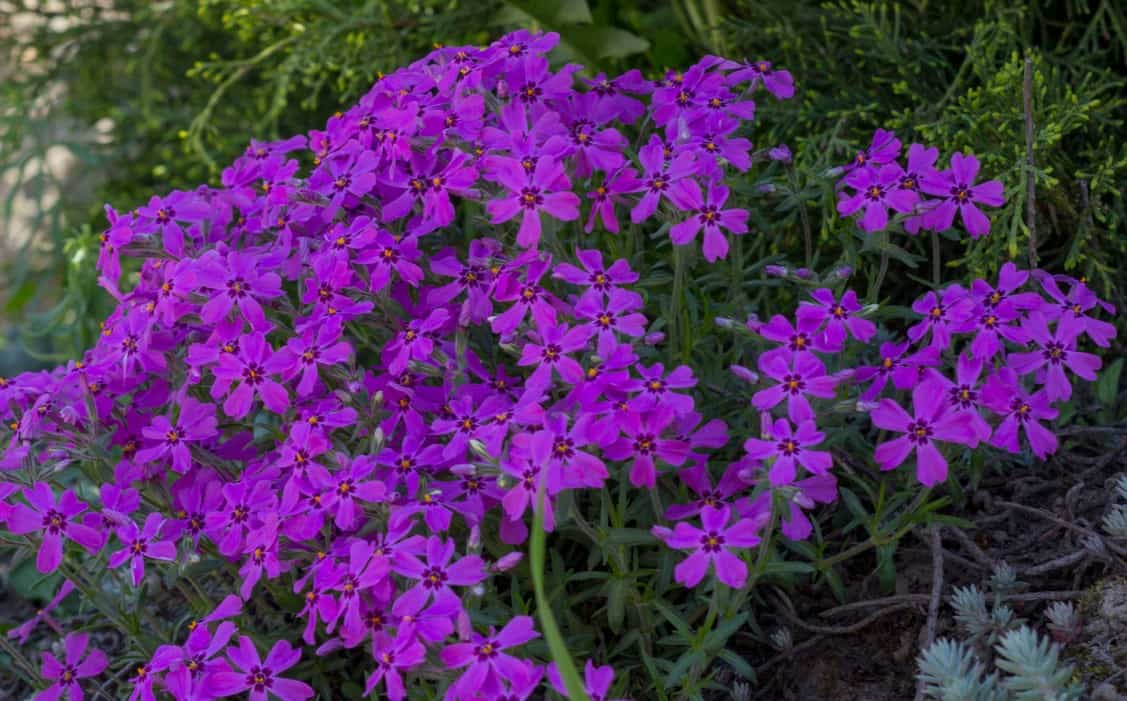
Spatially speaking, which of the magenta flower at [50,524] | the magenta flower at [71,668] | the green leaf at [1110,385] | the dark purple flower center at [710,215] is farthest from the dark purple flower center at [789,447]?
the magenta flower at [71,668]

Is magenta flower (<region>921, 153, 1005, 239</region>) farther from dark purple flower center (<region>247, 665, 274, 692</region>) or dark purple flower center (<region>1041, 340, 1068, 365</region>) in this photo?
dark purple flower center (<region>247, 665, 274, 692</region>)

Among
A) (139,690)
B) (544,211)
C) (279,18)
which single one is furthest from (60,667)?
(279,18)

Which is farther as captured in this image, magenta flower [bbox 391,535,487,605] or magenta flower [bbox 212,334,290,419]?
magenta flower [bbox 212,334,290,419]

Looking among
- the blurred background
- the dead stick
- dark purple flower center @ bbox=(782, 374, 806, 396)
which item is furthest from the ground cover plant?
the blurred background

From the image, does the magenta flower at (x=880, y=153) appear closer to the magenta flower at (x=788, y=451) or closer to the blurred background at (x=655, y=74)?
the blurred background at (x=655, y=74)

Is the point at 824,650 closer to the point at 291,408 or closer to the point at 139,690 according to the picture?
the point at 291,408
